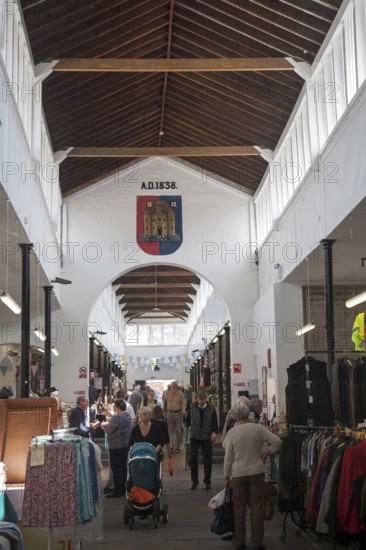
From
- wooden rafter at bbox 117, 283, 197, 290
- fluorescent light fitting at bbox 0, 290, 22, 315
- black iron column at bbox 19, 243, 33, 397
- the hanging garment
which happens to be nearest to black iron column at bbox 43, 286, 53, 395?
fluorescent light fitting at bbox 0, 290, 22, 315

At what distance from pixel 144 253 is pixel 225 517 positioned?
13.2 metres

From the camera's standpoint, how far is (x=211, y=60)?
529 inches

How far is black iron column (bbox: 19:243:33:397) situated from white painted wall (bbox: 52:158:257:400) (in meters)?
7.63

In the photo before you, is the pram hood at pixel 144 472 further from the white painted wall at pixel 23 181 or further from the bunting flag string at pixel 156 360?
the bunting flag string at pixel 156 360

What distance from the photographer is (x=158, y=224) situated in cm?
2072

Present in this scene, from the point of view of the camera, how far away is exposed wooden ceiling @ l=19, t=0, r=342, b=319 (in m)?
12.3

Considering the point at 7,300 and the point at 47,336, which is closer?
the point at 7,300

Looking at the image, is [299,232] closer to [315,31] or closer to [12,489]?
[315,31]

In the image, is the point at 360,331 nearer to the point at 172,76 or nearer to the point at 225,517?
the point at 225,517

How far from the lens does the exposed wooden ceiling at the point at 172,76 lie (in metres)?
12.3

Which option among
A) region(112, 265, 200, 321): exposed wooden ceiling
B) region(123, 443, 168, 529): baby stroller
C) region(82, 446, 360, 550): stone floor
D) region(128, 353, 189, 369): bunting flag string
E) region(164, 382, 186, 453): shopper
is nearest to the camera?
region(82, 446, 360, 550): stone floor

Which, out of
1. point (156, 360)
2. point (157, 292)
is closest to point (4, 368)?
point (157, 292)

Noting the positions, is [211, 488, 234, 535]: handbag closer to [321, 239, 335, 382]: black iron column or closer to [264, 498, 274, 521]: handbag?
[264, 498, 274, 521]: handbag

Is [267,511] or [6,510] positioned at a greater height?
[6,510]
